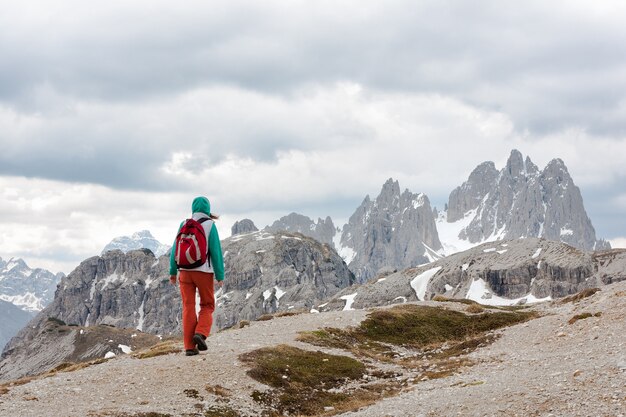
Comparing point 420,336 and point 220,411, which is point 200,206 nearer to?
point 220,411

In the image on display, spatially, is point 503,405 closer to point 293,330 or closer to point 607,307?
point 607,307

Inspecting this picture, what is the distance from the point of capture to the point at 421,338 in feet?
161

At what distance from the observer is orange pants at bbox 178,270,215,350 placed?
2222 centimetres

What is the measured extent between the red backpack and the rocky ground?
19.3ft

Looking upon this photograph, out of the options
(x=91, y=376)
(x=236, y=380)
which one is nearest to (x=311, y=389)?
(x=236, y=380)

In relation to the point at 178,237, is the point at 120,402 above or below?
below

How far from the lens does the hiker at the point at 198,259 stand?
21.7 meters

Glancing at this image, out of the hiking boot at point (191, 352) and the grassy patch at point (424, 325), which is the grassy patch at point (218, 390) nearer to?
the hiking boot at point (191, 352)

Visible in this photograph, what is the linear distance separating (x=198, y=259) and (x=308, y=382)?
11.4 metres

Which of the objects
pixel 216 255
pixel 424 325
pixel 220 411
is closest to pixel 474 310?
pixel 424 325

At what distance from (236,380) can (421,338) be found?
24.6m

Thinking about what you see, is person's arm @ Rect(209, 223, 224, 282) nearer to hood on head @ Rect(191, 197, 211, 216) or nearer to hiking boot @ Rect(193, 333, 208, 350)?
hood on head @ Rect(191, 197, 211, 216)

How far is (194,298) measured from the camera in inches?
881

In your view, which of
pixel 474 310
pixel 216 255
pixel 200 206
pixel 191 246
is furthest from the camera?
pixel 474 310
